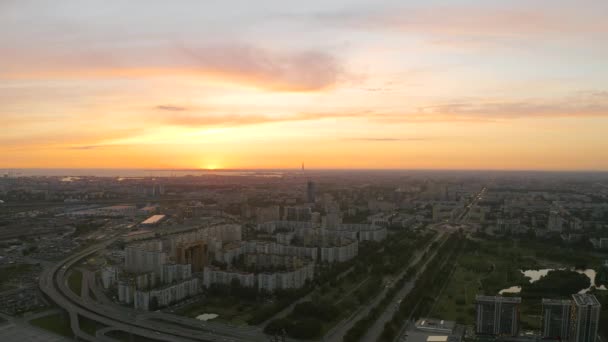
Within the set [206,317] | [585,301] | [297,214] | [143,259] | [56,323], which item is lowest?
[56,323]

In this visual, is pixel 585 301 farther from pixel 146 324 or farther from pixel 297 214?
pixel 297 214

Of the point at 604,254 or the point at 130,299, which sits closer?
the point at 130,299

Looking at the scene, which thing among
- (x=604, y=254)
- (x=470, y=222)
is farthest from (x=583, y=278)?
(x=470, y=222)

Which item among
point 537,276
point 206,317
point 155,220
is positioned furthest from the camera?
point 155,220

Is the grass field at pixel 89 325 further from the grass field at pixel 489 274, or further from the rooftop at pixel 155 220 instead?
the rooftop at pixel 155 220

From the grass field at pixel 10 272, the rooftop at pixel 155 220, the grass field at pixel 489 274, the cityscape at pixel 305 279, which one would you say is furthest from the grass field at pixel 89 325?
the rooftop at pixel 155 220

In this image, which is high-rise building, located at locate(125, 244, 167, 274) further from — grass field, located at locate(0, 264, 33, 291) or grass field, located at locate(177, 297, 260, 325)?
grass field, located at locate(0, 264, 33, 291)

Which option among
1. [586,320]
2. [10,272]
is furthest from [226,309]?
[10,272]

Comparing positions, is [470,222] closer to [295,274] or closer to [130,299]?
[295,274]

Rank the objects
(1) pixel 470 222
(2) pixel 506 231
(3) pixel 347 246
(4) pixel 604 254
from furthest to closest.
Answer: (1) pixel 470 222, (2) pixel 506 231, (4) pixel 604 254, (3) pixel 347 246
